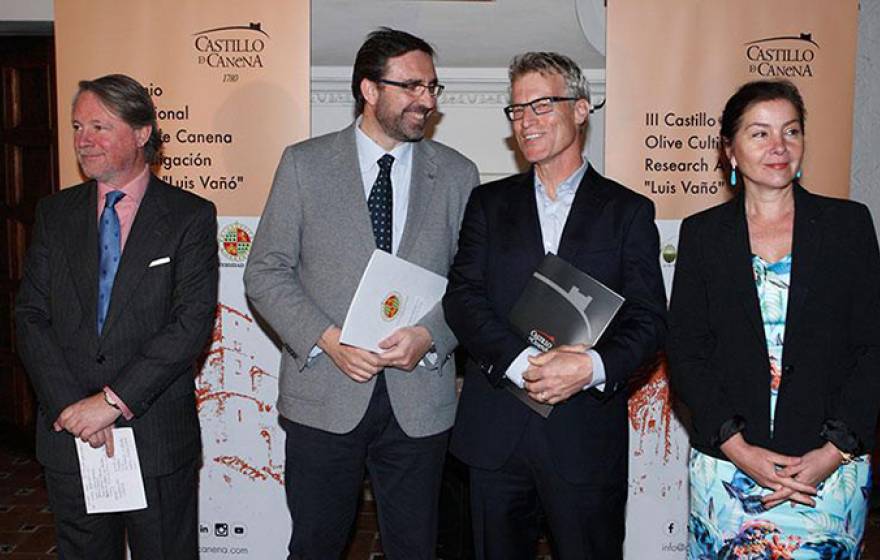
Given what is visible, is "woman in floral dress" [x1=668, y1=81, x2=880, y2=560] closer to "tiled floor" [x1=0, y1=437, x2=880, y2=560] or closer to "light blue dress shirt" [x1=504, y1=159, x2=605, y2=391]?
"light blue dress shirt" [x1=504, y1=159, x2=605, y2=391]

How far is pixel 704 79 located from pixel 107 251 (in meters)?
2.51

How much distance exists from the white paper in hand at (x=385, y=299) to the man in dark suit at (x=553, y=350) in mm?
108

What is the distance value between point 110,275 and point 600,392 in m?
1.45

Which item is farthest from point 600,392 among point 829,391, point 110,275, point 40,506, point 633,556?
point 40,506

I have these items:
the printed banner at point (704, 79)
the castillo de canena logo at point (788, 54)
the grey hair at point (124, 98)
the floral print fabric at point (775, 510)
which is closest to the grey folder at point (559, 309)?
the floral print fabric at point (775, 510)

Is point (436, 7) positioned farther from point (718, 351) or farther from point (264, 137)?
point (718, 351)

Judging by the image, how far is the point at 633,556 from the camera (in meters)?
4.00

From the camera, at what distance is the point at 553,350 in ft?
8.22

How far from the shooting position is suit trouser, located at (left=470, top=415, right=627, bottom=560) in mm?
2533

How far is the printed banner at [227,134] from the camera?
12.6 ft

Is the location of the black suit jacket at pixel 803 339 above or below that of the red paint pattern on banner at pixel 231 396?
above

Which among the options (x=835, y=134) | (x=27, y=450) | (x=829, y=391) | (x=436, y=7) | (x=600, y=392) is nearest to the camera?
(x=829, y=391)

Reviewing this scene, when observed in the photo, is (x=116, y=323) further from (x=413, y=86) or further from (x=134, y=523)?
(x=413, y=86)

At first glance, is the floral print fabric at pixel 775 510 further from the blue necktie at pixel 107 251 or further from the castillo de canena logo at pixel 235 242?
the castillo de canena logo at pixel 235 242
